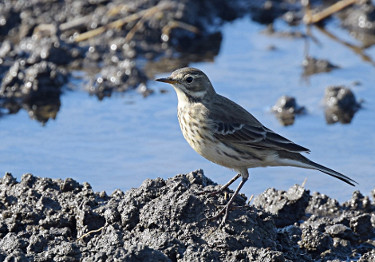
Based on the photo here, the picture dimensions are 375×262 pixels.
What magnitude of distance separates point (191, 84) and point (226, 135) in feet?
2.39

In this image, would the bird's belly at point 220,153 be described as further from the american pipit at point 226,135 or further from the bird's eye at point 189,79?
the bird's eye at point 189,79

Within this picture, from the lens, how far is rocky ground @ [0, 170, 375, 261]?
6484 millimetres

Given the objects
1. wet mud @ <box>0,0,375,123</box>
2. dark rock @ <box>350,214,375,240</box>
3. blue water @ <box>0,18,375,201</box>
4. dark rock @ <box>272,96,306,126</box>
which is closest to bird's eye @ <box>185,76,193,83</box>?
blue water @ <box>0,18,375,201</box>

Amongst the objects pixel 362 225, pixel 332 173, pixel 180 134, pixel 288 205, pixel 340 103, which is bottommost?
pixel 362 225

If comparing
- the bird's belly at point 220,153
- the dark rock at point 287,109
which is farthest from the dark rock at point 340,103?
the bird's belly at point 220,153

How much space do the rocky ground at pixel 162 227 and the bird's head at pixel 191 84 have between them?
33.5 inches

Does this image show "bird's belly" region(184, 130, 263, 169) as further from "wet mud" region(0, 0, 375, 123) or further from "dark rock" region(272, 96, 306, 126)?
"wet mud" region(0, 0, 375, 123)

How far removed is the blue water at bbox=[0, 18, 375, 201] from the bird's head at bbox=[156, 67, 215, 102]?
1745 mm

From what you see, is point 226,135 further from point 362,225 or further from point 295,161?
point 362,225

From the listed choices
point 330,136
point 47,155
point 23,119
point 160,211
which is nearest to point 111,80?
point 23,119

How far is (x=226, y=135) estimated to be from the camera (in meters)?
7.64

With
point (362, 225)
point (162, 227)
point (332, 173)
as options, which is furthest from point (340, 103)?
point (162, 227)

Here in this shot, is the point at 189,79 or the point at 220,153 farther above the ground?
the point at 189,79

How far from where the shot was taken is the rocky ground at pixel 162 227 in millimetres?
6484
